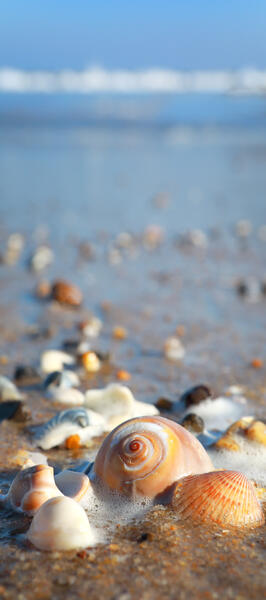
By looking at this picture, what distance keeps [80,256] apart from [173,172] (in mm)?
6036

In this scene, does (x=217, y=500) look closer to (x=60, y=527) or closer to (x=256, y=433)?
(x=60, y=527)

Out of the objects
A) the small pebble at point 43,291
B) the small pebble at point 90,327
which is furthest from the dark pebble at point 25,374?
the small pebble at point 43,291

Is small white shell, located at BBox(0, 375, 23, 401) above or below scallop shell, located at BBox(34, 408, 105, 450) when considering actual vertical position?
above

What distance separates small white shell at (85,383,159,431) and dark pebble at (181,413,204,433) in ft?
0.75

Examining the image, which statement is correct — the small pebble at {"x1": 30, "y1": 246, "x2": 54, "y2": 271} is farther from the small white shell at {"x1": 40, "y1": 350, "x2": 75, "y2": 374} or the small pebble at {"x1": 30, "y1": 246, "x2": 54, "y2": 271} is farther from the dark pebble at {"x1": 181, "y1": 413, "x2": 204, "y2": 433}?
the dark pebble at {"x1": 181, "y1": 413, "x2": 204, "y2": 433}

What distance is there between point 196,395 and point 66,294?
1.95 meters

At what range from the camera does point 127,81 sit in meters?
39.6

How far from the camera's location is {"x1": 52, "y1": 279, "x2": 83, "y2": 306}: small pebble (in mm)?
4621

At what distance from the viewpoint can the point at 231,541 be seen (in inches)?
69.0

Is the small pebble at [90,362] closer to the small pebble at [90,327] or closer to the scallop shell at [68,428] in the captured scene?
the small pebble at [90,327]

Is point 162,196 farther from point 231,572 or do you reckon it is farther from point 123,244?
point 231,572

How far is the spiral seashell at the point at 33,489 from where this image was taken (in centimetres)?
185

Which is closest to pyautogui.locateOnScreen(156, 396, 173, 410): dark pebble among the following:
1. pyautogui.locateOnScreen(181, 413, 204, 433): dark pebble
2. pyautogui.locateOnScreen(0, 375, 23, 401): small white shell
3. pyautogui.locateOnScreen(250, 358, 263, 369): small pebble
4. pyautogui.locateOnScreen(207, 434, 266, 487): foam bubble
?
pyautogui.locateOnScreen(181, 413, 204, 433): dark pebble

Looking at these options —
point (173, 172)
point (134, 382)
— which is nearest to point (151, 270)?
point (134, 382)
